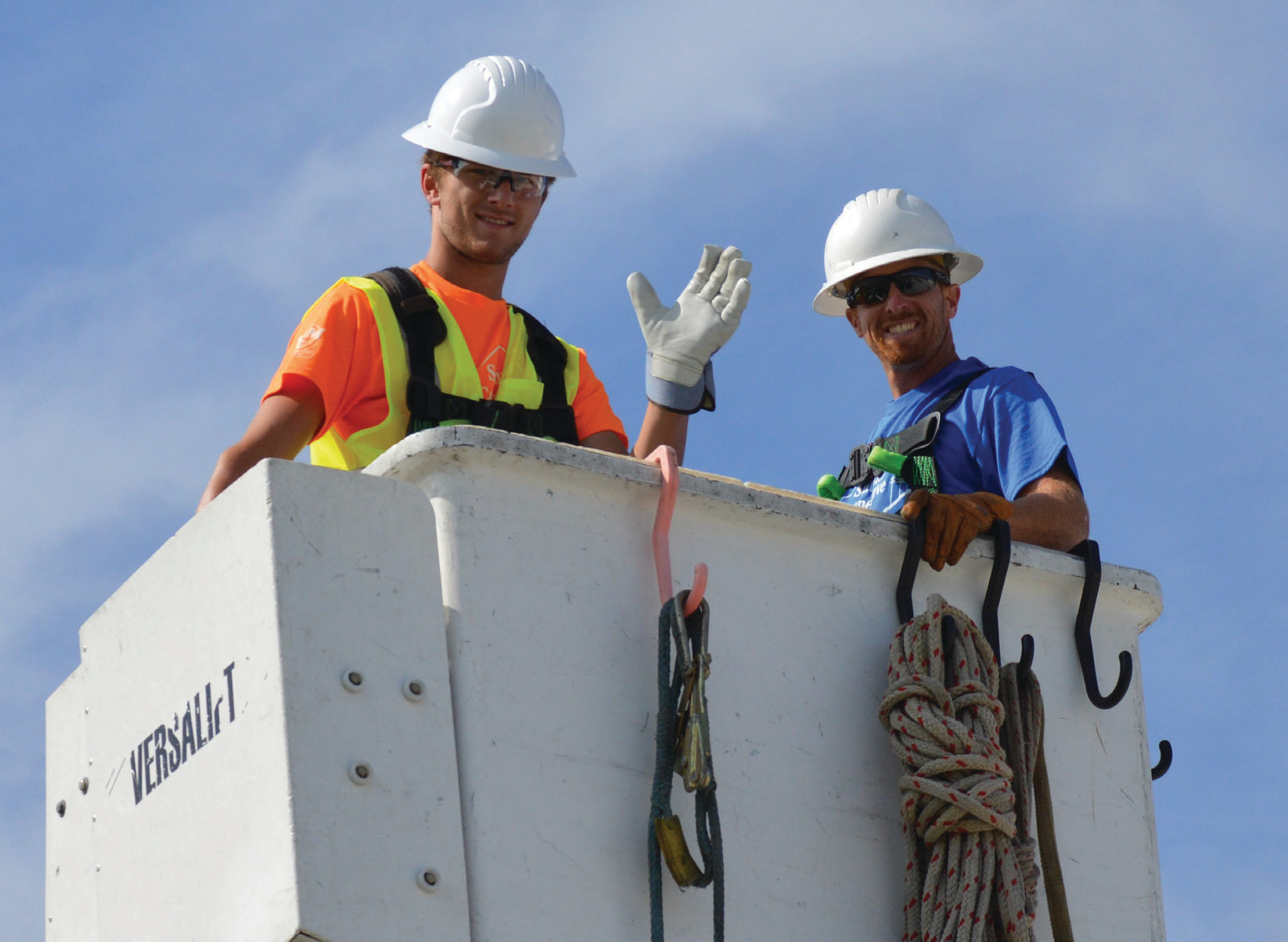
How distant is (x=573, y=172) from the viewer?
546cm

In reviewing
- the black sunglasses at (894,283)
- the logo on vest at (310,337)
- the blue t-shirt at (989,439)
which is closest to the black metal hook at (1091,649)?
the blue t-shirt at (989,439)

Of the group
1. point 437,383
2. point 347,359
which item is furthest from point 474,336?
point 347,359

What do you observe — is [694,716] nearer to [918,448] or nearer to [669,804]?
[669,804]

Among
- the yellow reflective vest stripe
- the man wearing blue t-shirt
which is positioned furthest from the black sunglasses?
the yellow reflective vest stripe

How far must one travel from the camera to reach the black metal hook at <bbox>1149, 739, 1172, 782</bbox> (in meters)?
4.43

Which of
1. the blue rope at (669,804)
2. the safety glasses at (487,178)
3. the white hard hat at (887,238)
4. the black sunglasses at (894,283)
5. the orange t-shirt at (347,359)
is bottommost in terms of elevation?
the blue rope at (669,804)

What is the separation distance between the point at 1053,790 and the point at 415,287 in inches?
77.8

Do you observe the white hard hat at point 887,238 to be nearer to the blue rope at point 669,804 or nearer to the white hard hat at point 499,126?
the white hard hat at point 499,126

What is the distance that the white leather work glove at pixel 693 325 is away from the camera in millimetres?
5156

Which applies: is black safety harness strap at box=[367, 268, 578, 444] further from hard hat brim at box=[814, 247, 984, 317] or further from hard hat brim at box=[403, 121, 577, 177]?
hard hat brim at box=[814, 247, 984, 317]

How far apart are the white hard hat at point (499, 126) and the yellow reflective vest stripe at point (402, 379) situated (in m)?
0.47

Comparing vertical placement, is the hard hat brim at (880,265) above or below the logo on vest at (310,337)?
above

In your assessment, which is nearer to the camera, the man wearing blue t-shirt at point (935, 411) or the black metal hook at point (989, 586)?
the black metal hook at point (989, 586)

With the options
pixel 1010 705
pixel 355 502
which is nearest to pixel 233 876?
pixel 355 502
